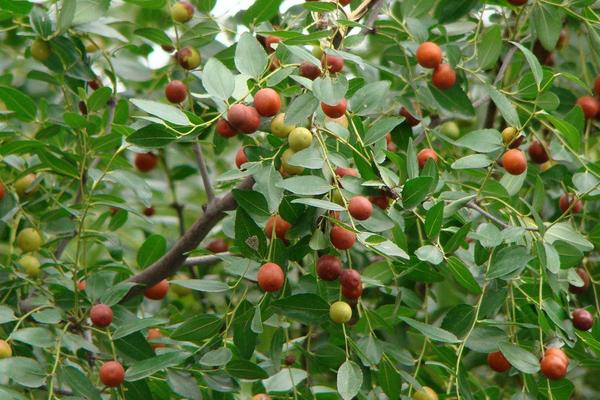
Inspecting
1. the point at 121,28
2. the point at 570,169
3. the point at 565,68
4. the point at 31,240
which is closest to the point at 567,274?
the point at 570,169

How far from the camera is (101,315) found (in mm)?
1556

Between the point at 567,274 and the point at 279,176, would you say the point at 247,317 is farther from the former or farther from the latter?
the point at 567,274

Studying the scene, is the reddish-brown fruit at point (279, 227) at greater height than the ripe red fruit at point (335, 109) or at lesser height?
lesser

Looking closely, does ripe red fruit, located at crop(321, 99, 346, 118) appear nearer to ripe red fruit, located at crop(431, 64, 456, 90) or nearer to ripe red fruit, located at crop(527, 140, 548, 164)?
ripe red fruit, located at crop(431, 64, 456, 90)

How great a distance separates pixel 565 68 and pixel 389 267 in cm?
74

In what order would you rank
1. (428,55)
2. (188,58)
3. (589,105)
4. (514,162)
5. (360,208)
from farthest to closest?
(589,105), (188,58), (428,55), (514,162), (360,208)

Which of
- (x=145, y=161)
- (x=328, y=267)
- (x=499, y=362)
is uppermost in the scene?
(x=328, y=267)

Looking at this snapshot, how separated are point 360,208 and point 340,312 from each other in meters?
0.18

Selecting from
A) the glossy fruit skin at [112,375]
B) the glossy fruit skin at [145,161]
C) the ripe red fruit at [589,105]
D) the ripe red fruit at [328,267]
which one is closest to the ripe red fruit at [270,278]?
the ripe red fruit at [328,267]

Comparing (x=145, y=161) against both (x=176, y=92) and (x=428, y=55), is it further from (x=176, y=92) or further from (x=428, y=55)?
(x=428, y=55)

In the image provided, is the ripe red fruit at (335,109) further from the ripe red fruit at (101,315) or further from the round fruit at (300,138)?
the ripe red fruit at (101,315)

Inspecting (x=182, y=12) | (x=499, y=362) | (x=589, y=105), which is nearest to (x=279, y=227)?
(x=499, y=362)

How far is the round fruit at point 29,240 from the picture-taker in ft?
6.01

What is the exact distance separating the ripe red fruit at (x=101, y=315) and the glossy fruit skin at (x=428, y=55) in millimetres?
641
